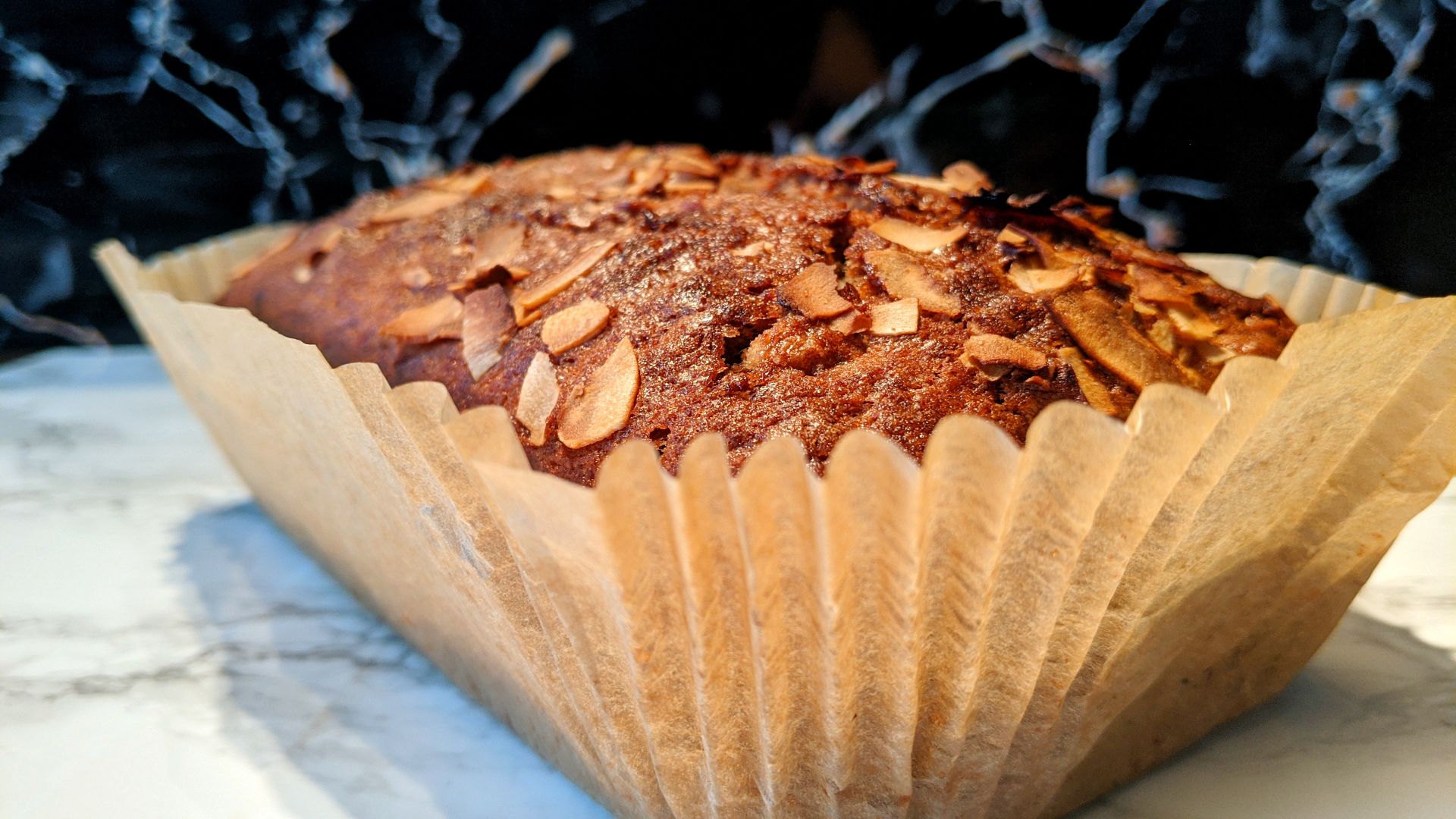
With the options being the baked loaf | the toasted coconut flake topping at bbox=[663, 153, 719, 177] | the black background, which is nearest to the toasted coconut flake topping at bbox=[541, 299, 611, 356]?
the baked loaf

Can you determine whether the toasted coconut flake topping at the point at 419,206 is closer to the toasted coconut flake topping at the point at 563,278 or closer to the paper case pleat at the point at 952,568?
the toasted coconut flake topping at the point at 563,278

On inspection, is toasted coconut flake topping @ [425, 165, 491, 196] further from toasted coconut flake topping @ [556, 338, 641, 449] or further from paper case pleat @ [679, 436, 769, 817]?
paper case pleat @ [679, 436, 769, 817]

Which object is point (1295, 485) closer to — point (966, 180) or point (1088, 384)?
point (1088, 384)

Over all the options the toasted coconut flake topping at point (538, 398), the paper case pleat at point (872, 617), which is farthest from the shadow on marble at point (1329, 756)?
the toasted coconut flake topping at point (538, 398)

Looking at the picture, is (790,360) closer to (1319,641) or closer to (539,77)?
(1319,641)

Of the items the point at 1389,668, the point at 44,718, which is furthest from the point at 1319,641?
the point at 44,718

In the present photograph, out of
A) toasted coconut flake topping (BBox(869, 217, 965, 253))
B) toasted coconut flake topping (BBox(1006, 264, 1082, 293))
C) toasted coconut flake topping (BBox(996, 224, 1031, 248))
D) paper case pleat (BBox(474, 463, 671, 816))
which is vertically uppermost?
toasted coconut flake topping (BBox(996, 224, 1031, 248))
